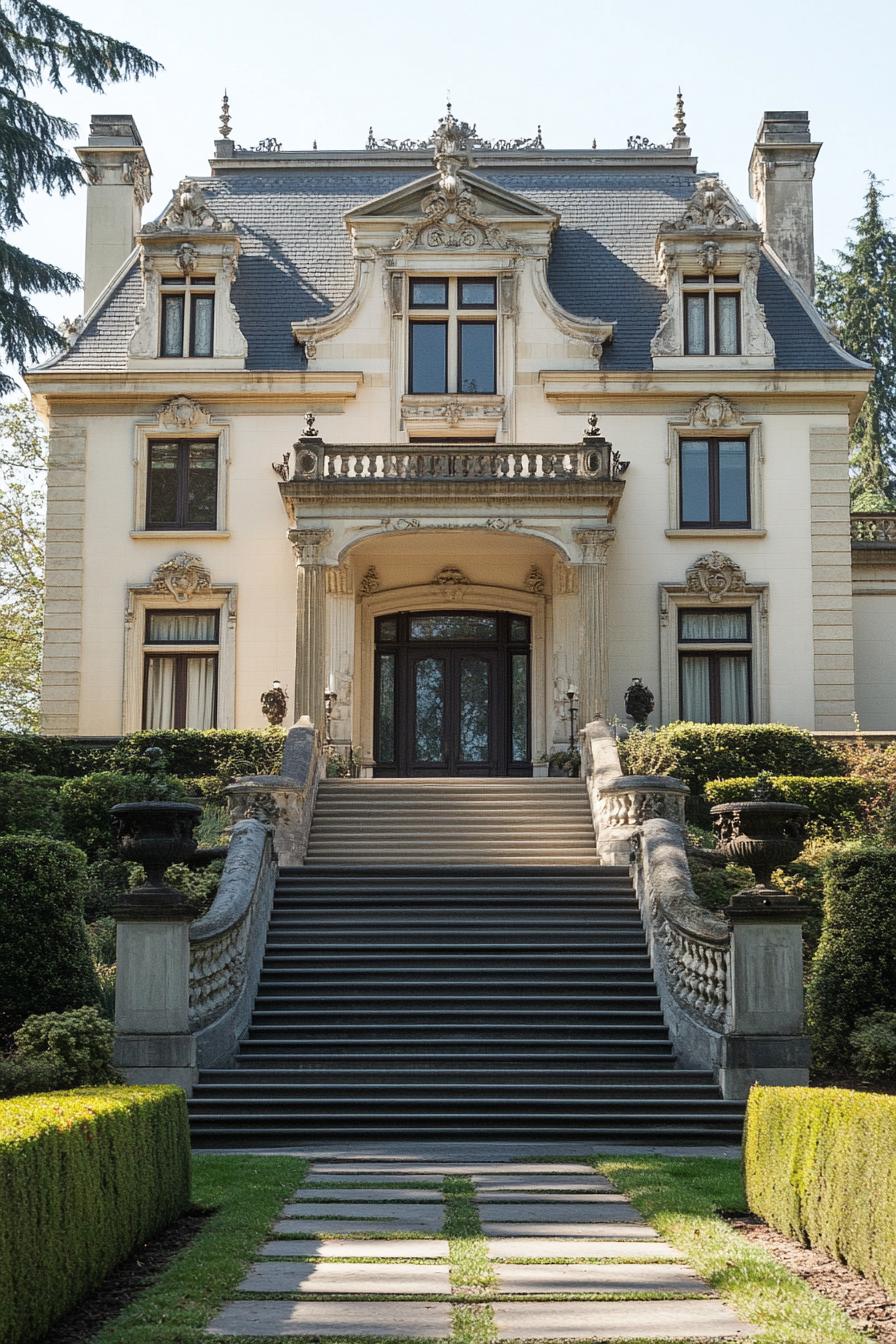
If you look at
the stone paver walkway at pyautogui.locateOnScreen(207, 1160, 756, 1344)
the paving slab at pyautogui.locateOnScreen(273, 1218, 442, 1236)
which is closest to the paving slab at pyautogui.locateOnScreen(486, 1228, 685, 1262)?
the stone paver walkway at pyautogui.locateOnScreen(207, 1160, 756, 1344)

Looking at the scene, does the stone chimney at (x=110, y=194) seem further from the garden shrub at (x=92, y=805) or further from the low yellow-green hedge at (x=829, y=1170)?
the low yellow-green hedge at (x=829, y=1170)

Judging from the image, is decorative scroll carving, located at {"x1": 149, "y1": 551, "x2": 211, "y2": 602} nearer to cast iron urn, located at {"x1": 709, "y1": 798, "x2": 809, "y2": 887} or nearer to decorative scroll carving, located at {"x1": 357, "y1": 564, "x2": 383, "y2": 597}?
decorative scroll carving, located at {"x1": 357, "y1": 564, "x2": 383, "y2": 597}

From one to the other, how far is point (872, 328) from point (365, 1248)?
4663cm

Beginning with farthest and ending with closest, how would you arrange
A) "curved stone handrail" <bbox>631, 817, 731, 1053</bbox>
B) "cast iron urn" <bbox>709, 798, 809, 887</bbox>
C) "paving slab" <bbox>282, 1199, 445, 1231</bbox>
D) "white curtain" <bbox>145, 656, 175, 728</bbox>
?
1. "white curtain" <bbox>145, 656, 175, 728</bbox>
2. "curved stone handrail" <bbox>631, 817, 731, 1053</bbox>
3. "cast iron urn" <bbox>709, 798, 809, 887</bbox>
4. "paving slab" <bbox>282, 1199, 445, 1231</bbox>

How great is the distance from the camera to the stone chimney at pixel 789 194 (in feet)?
107

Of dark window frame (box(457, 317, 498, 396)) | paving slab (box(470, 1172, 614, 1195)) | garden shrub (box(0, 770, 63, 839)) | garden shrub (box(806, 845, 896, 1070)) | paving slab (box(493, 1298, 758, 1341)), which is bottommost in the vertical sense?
paving slab (box(470, 1172, 614, 1195))

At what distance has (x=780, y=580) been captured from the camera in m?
29.4

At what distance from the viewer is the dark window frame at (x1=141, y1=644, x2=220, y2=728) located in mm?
29203

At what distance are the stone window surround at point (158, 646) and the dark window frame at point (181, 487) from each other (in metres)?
1.20

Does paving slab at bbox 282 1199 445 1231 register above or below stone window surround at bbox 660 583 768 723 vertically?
below

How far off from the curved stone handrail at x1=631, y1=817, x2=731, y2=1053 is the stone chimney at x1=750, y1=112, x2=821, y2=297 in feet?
60.0

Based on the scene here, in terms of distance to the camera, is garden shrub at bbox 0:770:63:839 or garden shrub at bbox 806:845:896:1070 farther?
garden shrub at bbox 0:770:63:839

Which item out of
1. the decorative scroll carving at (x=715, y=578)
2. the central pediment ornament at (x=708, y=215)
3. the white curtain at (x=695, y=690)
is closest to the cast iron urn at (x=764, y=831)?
the white curtain at (x=695, y=690)

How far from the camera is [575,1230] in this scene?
29.1 feet
